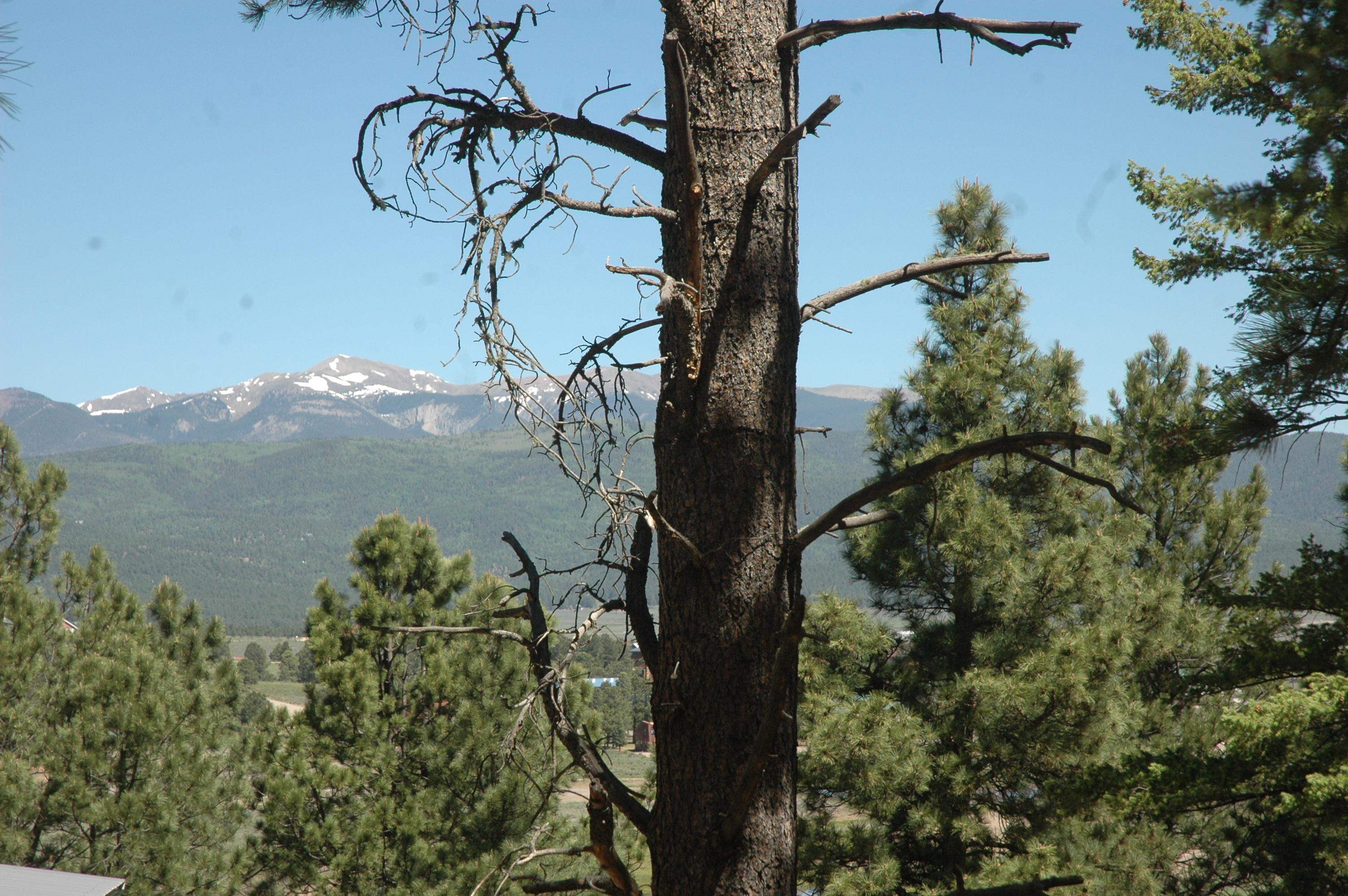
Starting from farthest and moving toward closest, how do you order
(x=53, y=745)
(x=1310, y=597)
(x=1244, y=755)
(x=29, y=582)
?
(x=29, y=582)
(x=53, y=745)
(x=1310, y=597)
(x=1244, y=755)

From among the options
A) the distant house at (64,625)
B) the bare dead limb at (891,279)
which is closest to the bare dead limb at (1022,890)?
the bare dead limb at (891,279)

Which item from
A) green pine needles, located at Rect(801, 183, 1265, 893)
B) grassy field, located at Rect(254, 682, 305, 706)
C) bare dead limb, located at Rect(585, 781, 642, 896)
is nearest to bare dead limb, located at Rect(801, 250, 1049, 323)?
bare dead limb, located at Rect(585, 781, 642, 896)

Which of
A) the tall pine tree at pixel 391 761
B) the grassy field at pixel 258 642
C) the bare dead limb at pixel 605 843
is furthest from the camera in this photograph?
the grassy field at pixel 258 642

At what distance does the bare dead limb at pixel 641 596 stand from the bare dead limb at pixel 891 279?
0.69 metres

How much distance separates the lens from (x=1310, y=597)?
5.62m

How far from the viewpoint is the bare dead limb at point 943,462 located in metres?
1.89

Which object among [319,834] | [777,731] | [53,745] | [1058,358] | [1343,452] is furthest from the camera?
[53,745]

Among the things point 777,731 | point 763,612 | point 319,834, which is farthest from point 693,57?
point 319,834

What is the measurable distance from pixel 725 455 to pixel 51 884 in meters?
9.13

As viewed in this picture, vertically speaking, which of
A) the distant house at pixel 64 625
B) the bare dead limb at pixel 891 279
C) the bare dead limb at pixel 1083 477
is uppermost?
the bare dead limb at pixel 891 279

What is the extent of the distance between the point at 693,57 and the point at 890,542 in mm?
7054

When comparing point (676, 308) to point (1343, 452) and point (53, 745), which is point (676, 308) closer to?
point (1343, 452)

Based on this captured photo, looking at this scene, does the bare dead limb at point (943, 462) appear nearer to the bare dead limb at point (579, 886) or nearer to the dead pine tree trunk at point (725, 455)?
the dead pine tree trunk at point (725, 455)

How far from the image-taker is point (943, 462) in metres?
2.02
